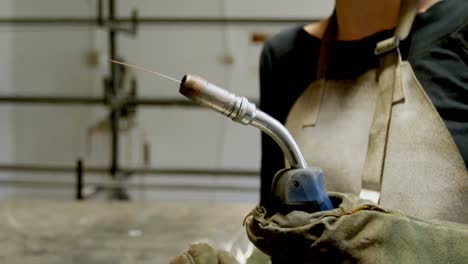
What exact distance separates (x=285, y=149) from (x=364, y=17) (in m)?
0.27

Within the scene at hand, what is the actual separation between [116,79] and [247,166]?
67cm

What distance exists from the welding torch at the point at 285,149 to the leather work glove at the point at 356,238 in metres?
0.01

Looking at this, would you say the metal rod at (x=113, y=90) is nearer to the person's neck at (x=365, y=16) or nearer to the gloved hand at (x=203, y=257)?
the person's neck at (x=365, y=16)

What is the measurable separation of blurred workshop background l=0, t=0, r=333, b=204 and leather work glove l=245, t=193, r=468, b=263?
1.79 metres

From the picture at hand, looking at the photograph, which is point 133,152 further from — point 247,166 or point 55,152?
point 247,166

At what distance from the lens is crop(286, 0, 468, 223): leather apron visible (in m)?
0.52

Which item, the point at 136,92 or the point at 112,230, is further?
the point at 136,92

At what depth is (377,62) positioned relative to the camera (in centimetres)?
61

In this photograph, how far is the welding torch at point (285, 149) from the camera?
1.25ft

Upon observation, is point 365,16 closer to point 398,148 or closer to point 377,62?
point 377,62

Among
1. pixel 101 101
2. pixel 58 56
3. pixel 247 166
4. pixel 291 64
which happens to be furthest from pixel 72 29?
pixel 291 64

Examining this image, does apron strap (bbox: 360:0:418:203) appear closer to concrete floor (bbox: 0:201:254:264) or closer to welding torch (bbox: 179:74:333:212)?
welding torch (bbox: 179:74:333:212)

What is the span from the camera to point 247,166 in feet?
7.54

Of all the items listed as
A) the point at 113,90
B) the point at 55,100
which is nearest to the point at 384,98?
the point at 113,90
